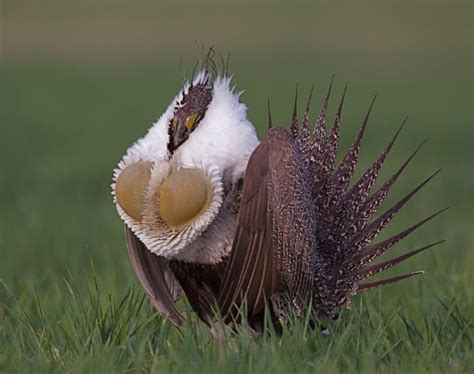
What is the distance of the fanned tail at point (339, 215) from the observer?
13.4ft

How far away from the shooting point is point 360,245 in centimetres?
421

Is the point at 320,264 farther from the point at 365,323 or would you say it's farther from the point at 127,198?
the point at 127,198

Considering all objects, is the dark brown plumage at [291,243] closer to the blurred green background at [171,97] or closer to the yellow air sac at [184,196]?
the yellow air sac at [184,196]

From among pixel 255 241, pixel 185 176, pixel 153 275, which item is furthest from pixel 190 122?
pixel 153 275

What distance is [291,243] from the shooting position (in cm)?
368

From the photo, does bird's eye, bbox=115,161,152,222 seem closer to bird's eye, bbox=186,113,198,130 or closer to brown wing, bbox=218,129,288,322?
bird's eye, bbox=186,113,198,130

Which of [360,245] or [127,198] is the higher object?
[127,198]

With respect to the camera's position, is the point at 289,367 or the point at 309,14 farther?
the point at 309,14

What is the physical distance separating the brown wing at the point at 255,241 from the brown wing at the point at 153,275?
0.31 m

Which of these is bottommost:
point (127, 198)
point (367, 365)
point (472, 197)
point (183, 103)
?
point (472, 197)

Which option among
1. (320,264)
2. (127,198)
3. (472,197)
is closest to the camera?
(127,198)

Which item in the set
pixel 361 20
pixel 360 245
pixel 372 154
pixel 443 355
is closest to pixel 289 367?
pixel 443 355

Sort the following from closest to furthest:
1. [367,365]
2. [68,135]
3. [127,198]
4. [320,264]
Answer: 1. [367,365]
2. [127,198]
3. [320,264]
4. [68,135]

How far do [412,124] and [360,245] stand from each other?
9.52m
